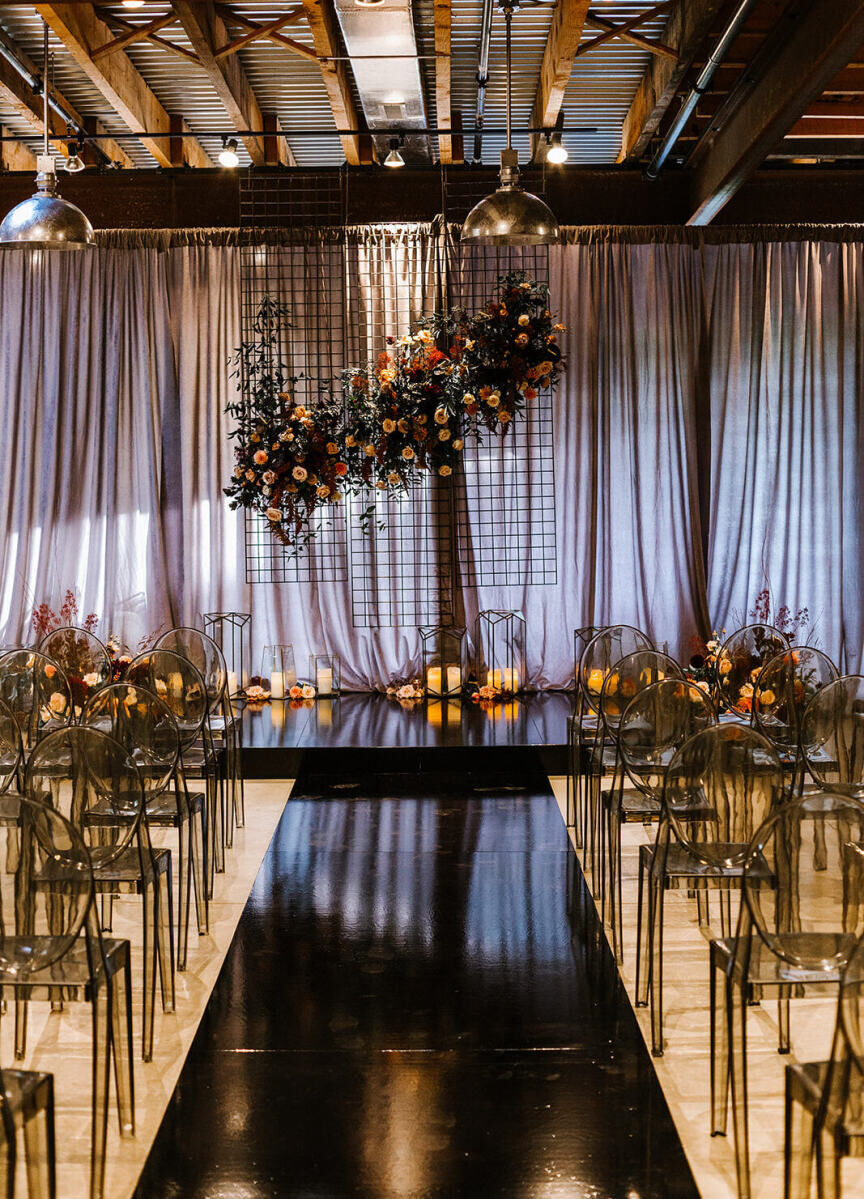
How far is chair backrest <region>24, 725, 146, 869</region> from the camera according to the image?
3.81 m

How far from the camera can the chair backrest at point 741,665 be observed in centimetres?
689

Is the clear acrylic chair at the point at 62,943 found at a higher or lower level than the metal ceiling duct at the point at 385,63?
lower

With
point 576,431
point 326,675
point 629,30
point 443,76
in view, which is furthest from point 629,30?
point 326,675

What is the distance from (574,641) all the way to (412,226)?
3.23 m

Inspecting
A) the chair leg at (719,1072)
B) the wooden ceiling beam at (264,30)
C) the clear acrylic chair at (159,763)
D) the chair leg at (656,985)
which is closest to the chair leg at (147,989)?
the clear acrylic chair at (159,763)

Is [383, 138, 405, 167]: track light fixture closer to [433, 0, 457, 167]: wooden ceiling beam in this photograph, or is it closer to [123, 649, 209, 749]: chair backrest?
[433, 0, 457, 167]: wooden ceiling beam

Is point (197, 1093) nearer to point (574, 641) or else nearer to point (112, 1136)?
point (112, 1136)

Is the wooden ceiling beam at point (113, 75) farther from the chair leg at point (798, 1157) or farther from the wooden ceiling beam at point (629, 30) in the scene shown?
the chair leg at point (798, 1157)

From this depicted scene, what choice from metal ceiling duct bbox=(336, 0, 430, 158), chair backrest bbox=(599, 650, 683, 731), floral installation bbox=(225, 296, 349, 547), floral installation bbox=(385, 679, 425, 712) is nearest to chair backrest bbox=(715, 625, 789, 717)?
chair backrest bbox=(599, 650, 683, 731)

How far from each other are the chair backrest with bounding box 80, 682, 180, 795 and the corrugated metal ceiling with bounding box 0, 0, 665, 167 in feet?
11.9

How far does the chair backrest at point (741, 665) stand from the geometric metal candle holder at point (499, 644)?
1871mm

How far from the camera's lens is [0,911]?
310 cm

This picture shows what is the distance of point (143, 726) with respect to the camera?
15.9ft

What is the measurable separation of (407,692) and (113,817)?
472 centimetres
